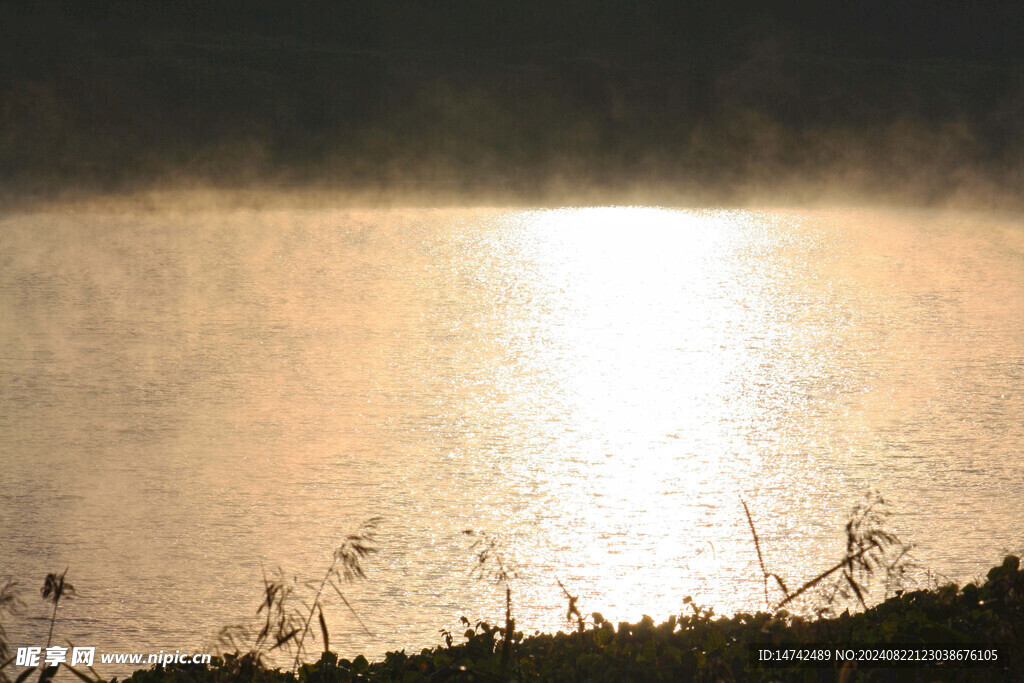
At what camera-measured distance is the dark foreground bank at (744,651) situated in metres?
1.75

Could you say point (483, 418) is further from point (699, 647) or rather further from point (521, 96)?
point (521, 96)

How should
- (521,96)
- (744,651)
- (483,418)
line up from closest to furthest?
(744,651), (483,418), (521,96)

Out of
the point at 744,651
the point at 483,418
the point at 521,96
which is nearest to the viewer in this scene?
the point at 744,651

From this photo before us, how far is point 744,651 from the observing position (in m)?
1.83

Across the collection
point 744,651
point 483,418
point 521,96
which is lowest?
point 744,651

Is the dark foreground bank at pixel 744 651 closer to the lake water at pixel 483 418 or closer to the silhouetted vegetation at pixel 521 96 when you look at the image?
the lake water at pixel 483 418

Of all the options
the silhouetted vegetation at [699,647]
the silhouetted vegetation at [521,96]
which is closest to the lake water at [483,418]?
the silhouetted vegetation at [699,647]

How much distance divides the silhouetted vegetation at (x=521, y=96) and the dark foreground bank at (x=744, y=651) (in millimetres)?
7202

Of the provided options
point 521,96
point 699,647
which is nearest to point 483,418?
point 699,647

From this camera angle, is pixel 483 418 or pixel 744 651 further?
pixel 483 418

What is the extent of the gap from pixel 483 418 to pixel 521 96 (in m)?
8.99

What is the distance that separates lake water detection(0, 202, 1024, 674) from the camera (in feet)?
9.25

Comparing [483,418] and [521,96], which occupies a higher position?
[521,96]

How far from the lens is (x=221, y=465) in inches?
140
